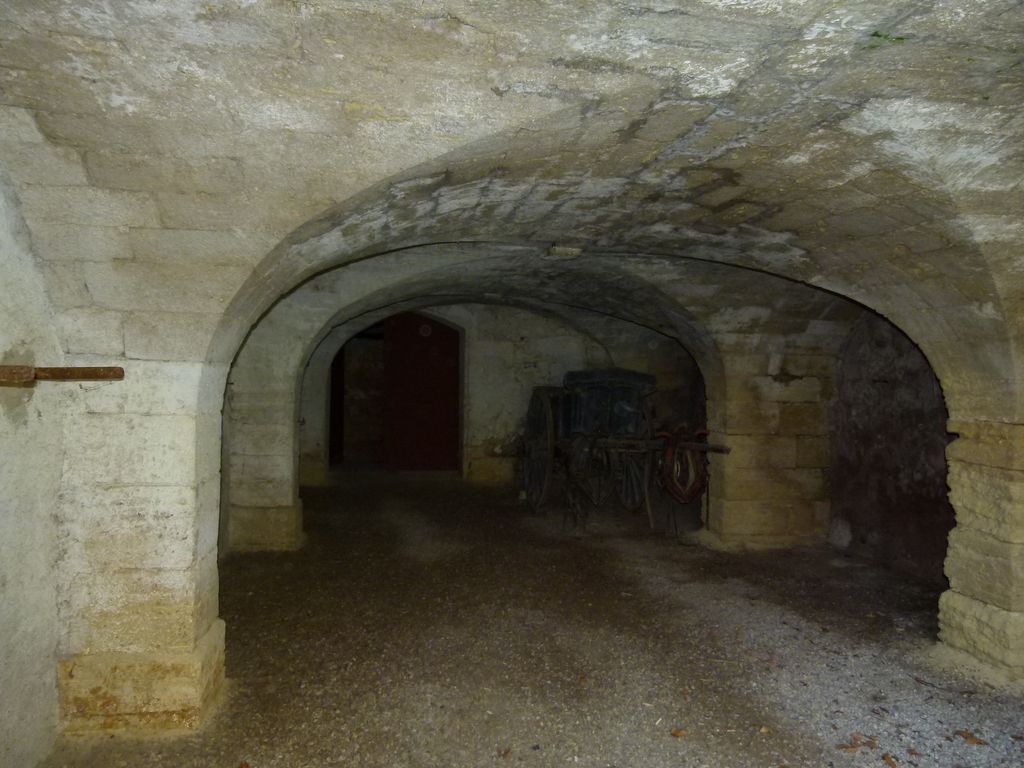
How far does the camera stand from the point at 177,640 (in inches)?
114

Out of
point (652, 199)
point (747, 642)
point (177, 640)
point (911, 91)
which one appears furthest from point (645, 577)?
point (911, 91)

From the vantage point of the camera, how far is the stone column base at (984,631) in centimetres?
354

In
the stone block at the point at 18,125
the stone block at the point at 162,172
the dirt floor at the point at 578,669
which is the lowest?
the dirt floor at the point at 578,669

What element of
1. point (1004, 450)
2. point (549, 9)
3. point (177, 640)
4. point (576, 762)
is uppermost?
point (549, 9)

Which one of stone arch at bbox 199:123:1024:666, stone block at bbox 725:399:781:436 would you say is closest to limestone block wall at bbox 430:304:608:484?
stone block at bbox 725:399:781:436

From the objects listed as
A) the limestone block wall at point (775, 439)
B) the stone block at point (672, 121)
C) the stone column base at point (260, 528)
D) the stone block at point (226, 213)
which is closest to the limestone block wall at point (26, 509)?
the stone block at point (226, 213)

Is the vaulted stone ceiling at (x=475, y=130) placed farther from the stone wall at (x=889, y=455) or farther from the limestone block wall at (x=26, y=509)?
the stone wall at (x=889, y=455)

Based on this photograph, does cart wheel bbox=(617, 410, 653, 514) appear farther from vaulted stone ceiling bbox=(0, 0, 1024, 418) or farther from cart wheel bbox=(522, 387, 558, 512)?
vaulted stone ceiling bbox=(0, 0, 1024, 418)

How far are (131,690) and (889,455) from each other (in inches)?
213

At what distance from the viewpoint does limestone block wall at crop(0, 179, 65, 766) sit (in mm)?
2494

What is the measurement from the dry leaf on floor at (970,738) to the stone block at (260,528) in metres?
4.78

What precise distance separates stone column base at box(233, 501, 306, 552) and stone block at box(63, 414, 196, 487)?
315 centimetres

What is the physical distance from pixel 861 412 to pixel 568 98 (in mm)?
4718

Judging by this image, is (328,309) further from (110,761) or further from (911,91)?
(911,91)
